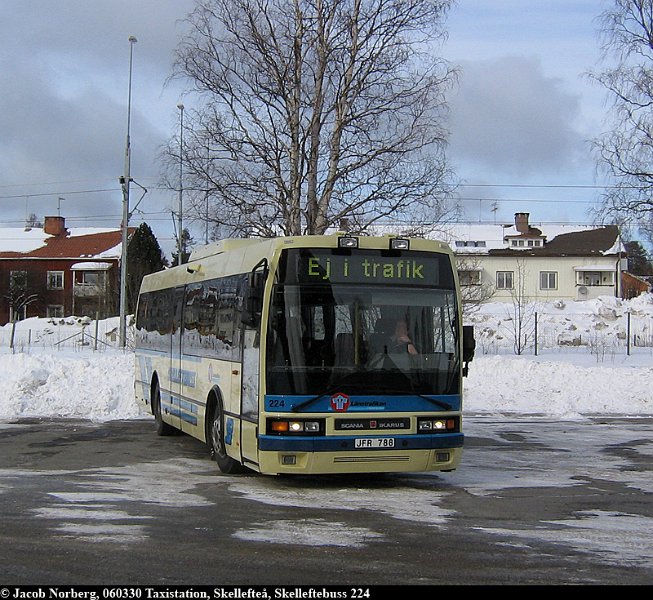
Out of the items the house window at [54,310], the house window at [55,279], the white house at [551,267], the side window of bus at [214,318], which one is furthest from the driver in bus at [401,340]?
the house window at [55,279]

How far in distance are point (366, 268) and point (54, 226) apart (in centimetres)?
7394

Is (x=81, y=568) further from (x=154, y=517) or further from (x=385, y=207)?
(x=385, y=207)

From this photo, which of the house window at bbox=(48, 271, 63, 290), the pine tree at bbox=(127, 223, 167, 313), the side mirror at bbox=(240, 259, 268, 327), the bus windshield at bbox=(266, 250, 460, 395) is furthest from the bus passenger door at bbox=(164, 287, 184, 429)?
the house window at bbox=(48, 271, 63, 290)

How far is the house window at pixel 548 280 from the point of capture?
233ft

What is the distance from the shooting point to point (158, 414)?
1769 cm

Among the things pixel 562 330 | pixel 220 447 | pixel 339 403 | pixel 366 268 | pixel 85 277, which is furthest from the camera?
pixel 85 277

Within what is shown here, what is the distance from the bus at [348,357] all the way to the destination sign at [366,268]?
0.01m

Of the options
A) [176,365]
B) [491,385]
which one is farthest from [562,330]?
[176,365]

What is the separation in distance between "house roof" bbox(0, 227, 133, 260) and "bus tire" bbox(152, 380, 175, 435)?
57.0 m

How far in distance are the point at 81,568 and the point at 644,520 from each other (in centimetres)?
586

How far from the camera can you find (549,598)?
6660 millimetres

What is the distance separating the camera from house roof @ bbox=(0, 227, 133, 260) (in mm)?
75688

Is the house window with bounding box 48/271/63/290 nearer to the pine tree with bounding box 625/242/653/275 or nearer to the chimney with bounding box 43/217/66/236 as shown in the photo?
the chimney with bounding box 43/217/66/236

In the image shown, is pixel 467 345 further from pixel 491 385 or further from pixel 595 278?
pixel 595 278
